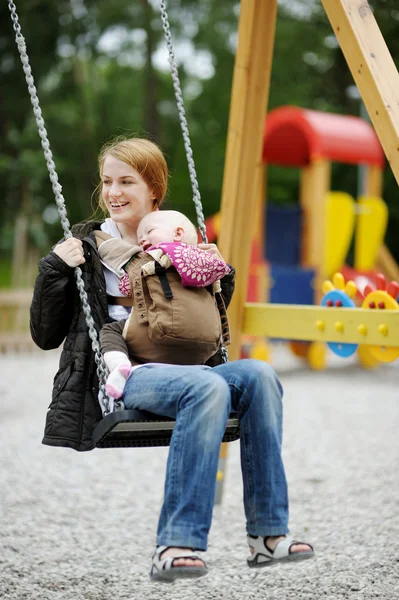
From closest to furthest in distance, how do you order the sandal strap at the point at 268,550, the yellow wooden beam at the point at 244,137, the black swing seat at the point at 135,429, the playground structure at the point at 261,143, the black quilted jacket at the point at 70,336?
1. the black swing seat at the point at 135,429
2. the sandal strap at the point at 268,550
3. the black quilted jacket at the point at 70,336
4. the playground structure at the point at 261,143
5. the yellow wooden beam at the point at 244,137

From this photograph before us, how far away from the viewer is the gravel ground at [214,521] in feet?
11.7

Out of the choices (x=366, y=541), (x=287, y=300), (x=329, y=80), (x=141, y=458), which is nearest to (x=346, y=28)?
(x=366, y=541)

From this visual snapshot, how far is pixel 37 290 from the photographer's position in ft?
9.54

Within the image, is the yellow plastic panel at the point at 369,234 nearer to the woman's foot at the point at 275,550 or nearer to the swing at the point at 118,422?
the swing at the point at 118,422

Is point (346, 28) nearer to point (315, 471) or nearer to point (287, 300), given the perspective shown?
point (315, 471)

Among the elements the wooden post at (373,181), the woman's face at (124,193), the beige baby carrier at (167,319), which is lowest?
the beige baby carrier at (167,319)

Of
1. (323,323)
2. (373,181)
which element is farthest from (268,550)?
(373,181)

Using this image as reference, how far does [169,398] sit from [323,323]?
4.76 feet

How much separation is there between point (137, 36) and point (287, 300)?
58.2 feet

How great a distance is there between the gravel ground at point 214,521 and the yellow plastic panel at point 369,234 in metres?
3.30

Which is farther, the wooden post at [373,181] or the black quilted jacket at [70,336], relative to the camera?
the wooden post at [373,181]

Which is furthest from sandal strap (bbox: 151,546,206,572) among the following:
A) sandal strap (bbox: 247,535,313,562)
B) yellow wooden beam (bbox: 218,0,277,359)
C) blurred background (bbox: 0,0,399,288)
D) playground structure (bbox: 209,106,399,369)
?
blurred background (bbox: 0,0,399,288)

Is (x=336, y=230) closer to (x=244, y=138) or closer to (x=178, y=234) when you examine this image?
(x=244, y=138)

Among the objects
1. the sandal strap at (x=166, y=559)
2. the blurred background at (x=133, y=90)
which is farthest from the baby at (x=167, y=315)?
the blurred background at (x=133, y=90)
